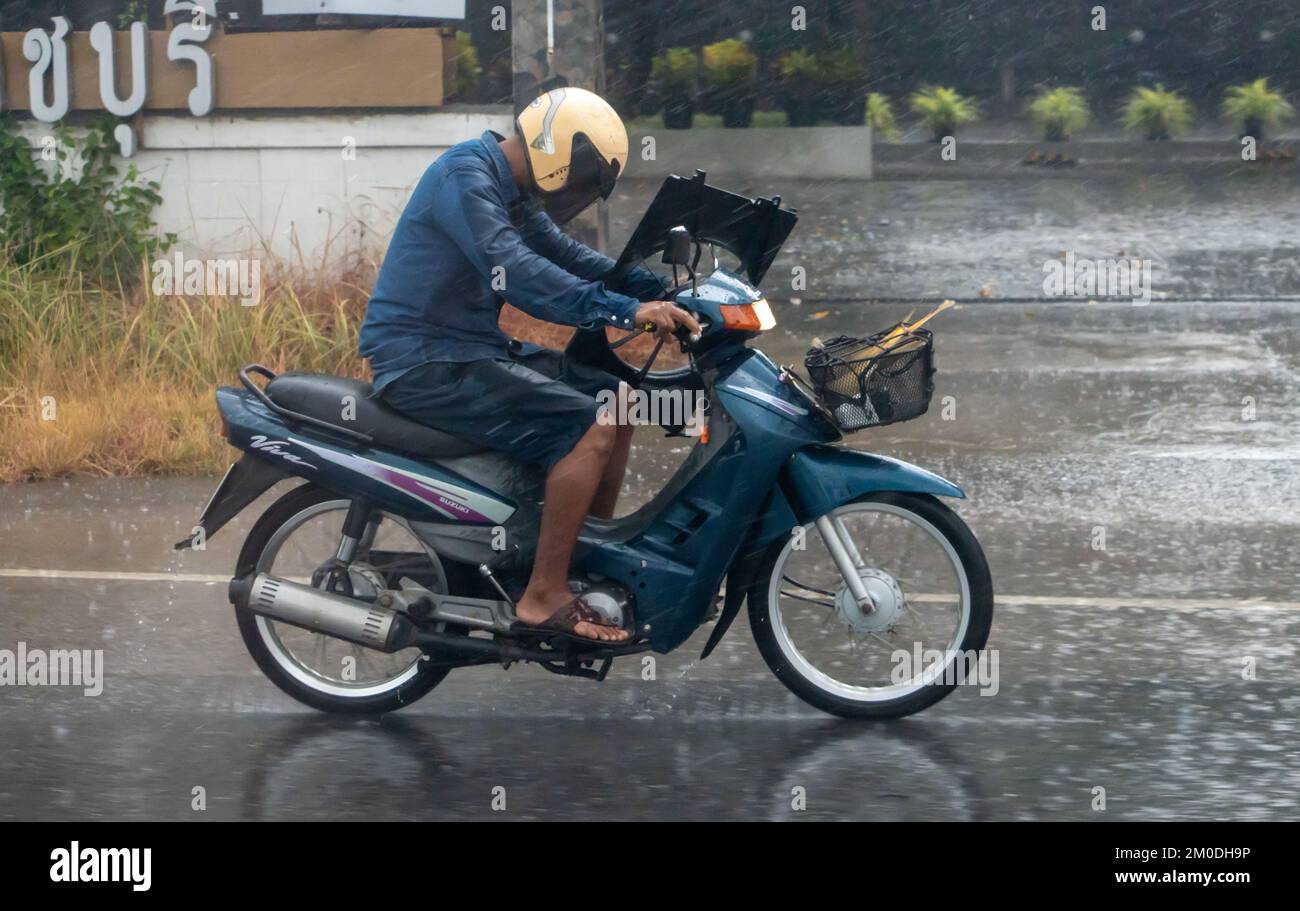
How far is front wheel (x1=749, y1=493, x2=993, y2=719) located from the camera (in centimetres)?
532

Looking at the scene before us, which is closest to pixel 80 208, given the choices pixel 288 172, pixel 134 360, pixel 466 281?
pixel 288 172

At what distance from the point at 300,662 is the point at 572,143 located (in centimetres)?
187

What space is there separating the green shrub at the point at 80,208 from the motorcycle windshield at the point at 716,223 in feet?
22.9

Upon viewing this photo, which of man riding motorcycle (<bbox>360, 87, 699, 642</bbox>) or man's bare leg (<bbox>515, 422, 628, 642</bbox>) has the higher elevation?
man riding motorcycle (<bbox>360, 87, 699, 642</bbox>)

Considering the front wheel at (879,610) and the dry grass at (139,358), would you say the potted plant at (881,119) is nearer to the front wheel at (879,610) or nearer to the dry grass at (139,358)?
the dry grass at (139,358)

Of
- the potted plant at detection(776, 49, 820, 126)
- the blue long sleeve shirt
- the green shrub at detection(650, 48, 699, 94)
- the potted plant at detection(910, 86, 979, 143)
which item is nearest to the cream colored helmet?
the blue long sleeve shirt

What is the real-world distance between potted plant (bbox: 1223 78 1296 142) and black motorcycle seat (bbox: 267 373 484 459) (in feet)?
53.6

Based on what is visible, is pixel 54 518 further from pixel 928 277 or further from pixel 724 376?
pixel 928 277

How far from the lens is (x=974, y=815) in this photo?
4684mm

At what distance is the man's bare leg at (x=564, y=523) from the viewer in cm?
520

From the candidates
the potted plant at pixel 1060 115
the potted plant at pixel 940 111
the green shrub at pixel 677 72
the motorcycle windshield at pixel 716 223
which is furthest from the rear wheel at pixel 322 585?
the potted plant at pixel 940 111

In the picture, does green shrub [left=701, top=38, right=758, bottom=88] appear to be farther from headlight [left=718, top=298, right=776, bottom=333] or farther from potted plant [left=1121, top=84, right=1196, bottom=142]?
headlight [left=718, top=298, right=776, bottom=333]

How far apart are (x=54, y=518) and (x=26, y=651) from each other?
210 cm

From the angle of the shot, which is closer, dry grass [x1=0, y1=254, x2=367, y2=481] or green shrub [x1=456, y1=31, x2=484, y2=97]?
dry grass [x1=0, y1=254, x2=367, y2=481]
